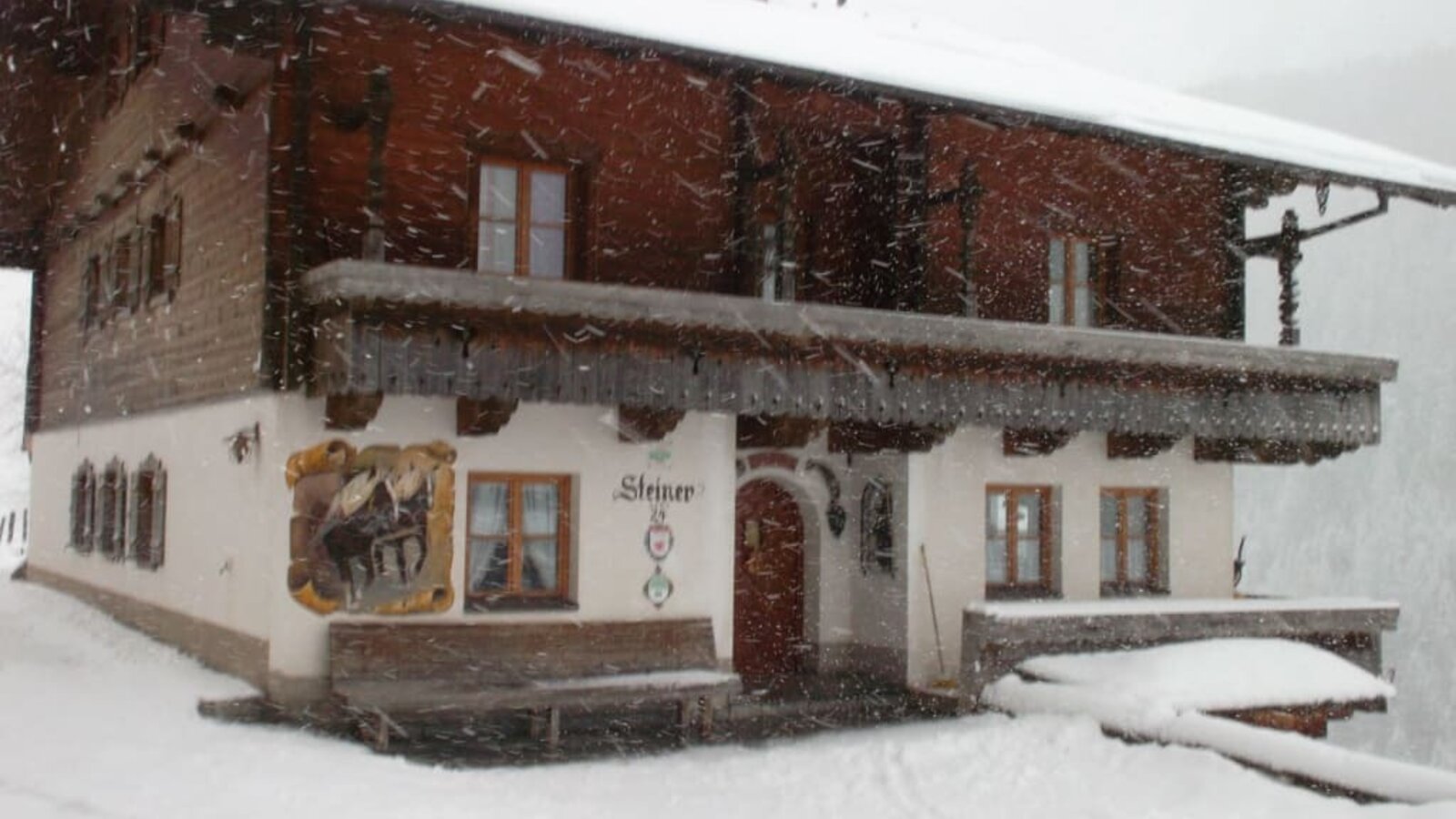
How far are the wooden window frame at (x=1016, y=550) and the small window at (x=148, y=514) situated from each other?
8.32m

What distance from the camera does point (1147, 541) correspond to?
15930mm

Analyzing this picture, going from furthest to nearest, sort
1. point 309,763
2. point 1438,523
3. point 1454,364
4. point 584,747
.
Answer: point 1454,364, point 1438,523, point 584,747, point 309,763

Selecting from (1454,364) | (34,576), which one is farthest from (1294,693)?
(1454,364)

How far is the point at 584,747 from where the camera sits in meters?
11.7

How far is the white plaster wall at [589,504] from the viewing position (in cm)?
1144

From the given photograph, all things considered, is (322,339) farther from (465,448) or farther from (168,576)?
(168,576)

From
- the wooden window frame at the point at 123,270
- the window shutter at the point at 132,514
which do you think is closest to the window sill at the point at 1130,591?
the window shutter at the point at 132,514

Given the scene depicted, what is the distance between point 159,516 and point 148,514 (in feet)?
2.93

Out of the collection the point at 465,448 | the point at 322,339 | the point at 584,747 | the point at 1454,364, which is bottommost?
the point at 584,747

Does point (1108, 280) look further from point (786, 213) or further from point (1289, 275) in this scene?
point (786, 213)

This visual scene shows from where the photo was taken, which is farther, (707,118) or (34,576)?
(34,576)

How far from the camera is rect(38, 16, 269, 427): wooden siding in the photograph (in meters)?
12.3

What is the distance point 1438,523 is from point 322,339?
3929 inches

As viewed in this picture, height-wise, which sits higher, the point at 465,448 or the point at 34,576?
the point at 465,448
